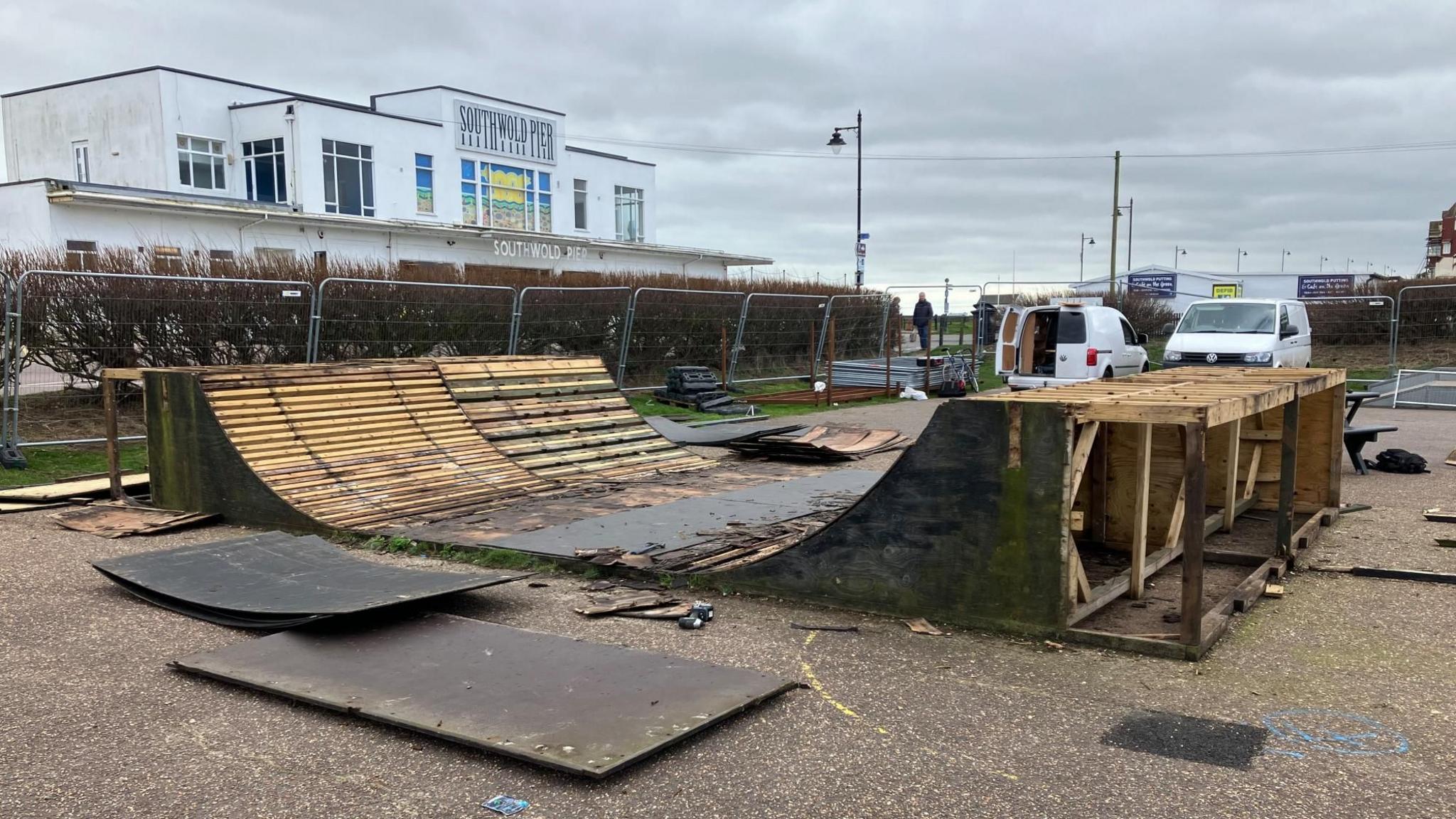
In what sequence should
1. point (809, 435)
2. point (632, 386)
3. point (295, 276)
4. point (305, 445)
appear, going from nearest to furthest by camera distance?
point (305, 445), point (809, 435), point (295, 276), point (632, 386)

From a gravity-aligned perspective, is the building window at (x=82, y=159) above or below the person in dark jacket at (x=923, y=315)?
above

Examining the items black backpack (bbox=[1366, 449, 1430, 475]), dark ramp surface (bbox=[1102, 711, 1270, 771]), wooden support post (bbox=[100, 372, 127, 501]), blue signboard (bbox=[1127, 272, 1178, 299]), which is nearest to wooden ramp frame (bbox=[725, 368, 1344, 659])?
dark ramp surface (bbox=[1102, 711, 1270, 771])

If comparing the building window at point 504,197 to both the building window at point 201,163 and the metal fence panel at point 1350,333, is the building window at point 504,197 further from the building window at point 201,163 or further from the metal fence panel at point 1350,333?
the metal fence panel at point 1350,333

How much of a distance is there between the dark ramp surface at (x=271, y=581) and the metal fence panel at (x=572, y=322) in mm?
10216

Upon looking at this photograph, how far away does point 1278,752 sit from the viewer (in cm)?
390

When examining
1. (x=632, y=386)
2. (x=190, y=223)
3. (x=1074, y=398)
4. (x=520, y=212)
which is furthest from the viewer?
(x=520, y=212)

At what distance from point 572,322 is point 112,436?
9.72 metres

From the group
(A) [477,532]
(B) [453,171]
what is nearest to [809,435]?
A: (A) [477,532]

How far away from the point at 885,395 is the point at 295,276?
11.9m

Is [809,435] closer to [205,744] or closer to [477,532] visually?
[477,532]

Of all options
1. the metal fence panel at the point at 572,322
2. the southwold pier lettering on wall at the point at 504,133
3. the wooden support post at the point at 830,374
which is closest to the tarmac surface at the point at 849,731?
the metal fence panel at the point at 572,322

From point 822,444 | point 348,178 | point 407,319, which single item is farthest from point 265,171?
point 822,444

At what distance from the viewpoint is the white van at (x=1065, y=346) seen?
17.6m

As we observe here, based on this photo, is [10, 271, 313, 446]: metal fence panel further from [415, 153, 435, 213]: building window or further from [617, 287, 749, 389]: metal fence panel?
[415, 153, 435, 213]: building window
